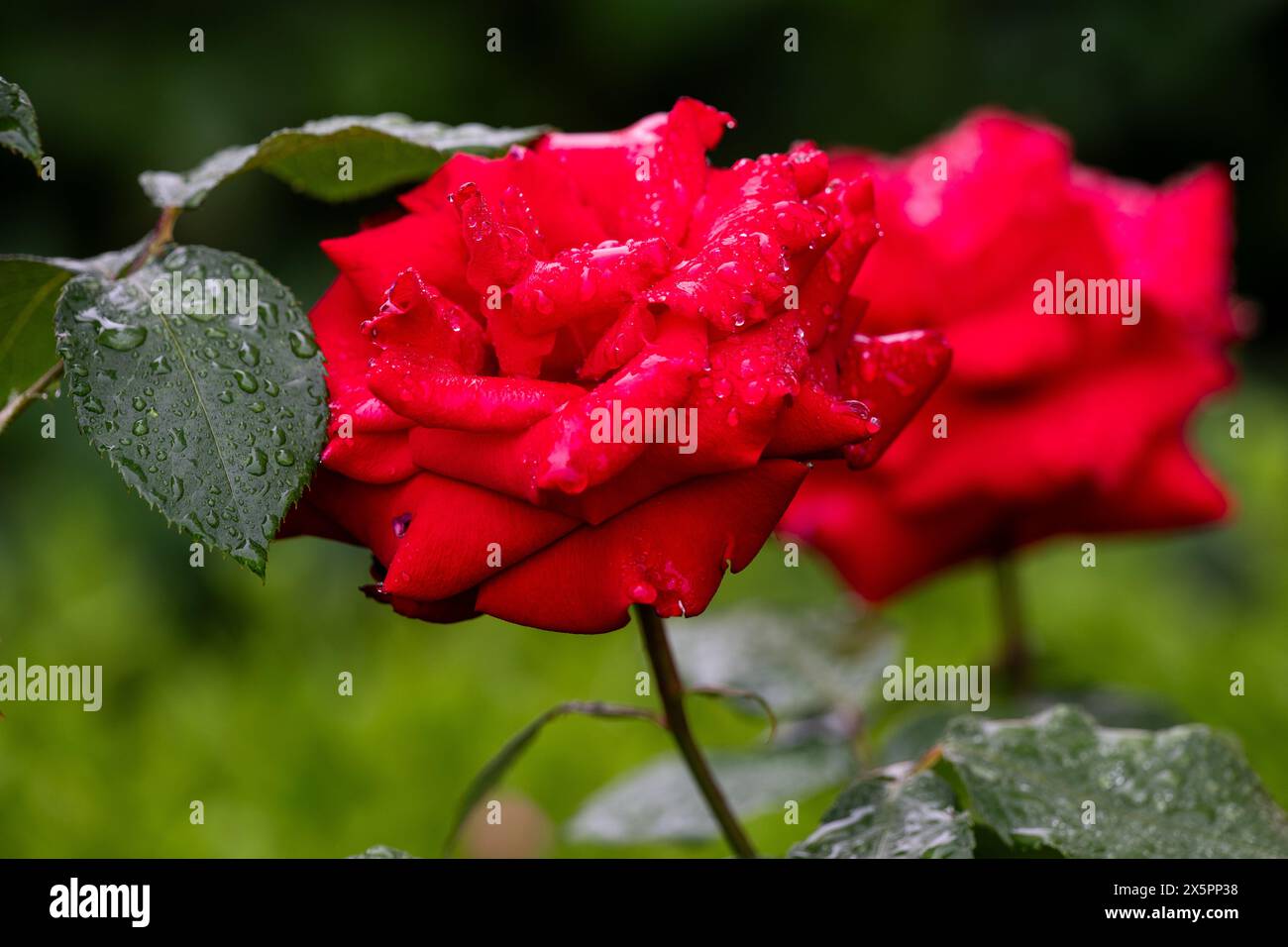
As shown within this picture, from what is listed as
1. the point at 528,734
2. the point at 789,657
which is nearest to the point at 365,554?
the point at 789,657

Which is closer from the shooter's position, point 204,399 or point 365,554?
point 204,399

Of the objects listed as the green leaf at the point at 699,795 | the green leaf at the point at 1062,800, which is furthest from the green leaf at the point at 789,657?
the green leaf at the point at 1062,800

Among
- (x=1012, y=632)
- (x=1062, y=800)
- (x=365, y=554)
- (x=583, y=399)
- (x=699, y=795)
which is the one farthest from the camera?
(x=365, y=554)

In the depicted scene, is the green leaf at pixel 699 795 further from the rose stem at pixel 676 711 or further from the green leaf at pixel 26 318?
the green leaf at pixel 26 318

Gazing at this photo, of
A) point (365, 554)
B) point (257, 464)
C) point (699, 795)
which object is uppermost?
point (365, 554)

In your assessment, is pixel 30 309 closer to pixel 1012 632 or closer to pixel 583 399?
pixel 583 399
